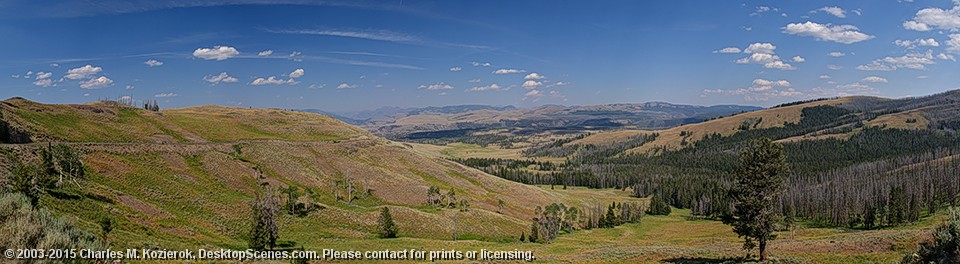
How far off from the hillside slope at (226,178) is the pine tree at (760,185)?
56430 mm

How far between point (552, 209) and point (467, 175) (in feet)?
170

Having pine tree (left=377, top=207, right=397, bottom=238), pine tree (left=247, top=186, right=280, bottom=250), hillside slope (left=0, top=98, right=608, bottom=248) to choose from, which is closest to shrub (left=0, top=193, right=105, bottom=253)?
hillside slope (left=0, top=98, right=608, bottom=248)

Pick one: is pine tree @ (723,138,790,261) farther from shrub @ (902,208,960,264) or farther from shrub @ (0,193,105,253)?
shrub @ (0,193,105,253)

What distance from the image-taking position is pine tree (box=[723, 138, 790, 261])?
41344 mm

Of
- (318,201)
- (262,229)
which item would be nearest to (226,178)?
(318,201)

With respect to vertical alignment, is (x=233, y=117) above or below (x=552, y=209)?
above

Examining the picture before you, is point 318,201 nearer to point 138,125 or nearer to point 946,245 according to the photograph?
point 138,125

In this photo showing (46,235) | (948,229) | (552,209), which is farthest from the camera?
(552,209)

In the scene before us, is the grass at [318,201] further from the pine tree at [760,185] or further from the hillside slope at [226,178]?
the pine tree at [760,185]

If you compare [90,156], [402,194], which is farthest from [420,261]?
[402,194]

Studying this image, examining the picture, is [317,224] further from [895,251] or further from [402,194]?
[895,251]

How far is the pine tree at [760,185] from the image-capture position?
41344 mm

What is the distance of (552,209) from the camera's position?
456 feet

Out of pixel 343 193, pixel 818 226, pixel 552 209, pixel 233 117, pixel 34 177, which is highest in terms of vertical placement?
pixel 233 117
